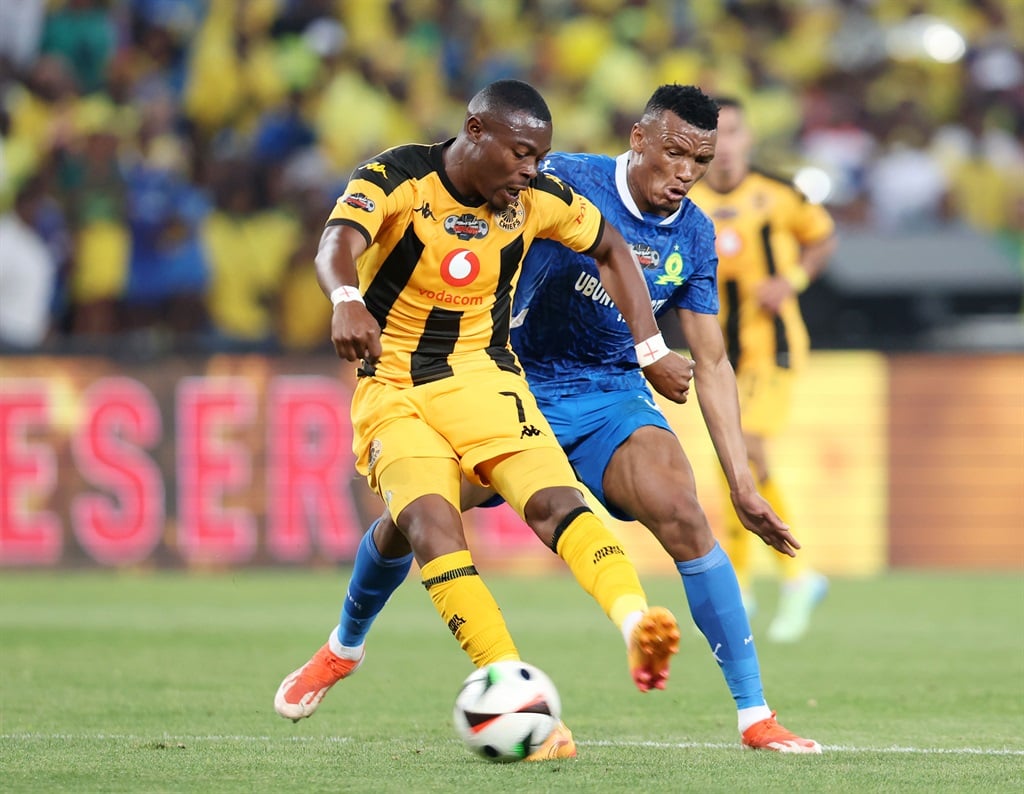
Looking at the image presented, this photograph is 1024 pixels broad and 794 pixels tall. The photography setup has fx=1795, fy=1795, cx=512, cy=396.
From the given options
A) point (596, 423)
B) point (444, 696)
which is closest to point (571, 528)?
point (596, 423)

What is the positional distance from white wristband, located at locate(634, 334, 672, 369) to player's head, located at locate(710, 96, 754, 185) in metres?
3.68

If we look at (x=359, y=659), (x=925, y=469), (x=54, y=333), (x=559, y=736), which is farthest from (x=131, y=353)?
(x=559, y=736)

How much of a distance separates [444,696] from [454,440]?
→ 6.32 feet

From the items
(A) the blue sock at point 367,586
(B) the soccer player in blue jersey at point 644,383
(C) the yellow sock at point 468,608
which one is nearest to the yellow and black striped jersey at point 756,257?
(B) the soccer player in blue jersey at point 644,383

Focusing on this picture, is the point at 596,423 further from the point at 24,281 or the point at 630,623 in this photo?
the point at 24,281

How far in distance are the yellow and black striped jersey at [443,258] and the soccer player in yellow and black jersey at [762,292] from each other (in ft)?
13.6

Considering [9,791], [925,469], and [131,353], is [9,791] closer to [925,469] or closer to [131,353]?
[131,353]

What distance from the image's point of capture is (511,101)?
214 inches

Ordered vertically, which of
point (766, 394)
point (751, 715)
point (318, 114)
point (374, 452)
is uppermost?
point (318, 114)

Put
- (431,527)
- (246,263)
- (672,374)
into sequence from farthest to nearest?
1. (246,263)
2. (672,374)
3. (431,527)

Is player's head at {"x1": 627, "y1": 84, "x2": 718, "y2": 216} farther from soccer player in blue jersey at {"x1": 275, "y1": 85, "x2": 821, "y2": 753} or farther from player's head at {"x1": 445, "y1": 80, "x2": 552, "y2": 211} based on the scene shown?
player's head at {"x1": 445, "y1": 80, "x2": 552, "y2": 211}

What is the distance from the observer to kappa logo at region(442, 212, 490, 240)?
5.65 metres

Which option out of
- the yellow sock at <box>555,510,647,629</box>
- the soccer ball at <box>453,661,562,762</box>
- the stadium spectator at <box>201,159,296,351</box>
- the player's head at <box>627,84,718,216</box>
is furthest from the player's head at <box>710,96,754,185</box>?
the stadium spectator at <box>201,159,296,351</box>

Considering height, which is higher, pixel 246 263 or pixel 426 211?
pixel 426 211
